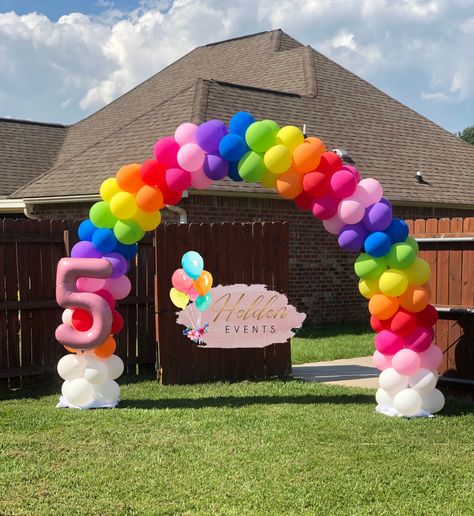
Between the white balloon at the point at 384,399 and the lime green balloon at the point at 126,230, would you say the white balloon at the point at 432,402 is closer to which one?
the white balloon at the point at 384,399

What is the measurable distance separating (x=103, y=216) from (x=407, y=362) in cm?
331

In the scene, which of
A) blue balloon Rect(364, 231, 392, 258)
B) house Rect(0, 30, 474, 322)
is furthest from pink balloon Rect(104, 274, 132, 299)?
house Rect(0, 30, 474, 322)

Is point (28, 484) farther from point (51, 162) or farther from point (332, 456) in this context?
point (51, 162)

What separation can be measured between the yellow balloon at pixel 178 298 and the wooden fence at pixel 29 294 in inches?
54.6

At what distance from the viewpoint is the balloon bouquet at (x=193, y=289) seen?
812 centimetres

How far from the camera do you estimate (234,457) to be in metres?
5.23

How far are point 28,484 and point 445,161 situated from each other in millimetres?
14411

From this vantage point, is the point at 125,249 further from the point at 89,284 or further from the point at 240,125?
the point at 240,125

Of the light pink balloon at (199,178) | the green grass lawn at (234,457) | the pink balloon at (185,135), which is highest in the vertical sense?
the pink balloon at (185,135)

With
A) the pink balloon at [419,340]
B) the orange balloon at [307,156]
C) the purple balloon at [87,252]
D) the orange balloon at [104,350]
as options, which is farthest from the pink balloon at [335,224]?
the orange balloon at [104,350]

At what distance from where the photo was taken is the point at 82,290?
6.83 metres

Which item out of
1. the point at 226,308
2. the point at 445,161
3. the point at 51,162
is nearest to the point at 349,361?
the point at 226,308

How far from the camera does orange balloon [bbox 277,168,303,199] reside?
6.48 m

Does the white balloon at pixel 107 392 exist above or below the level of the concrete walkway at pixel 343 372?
above
